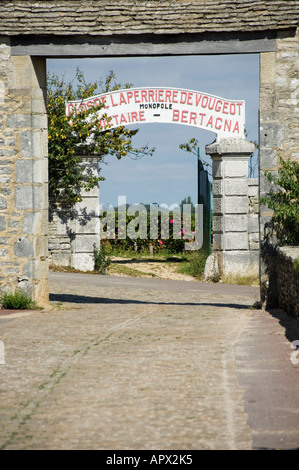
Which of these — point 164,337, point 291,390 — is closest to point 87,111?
point 164,337

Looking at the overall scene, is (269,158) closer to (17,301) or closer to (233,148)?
(17,301)

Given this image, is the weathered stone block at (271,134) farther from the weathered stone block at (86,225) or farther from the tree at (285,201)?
the weathered stone block at (86,225)

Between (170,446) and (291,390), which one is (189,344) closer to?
(291,390)

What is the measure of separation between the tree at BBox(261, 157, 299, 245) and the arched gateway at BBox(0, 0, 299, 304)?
0.18m

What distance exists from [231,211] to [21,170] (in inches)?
293

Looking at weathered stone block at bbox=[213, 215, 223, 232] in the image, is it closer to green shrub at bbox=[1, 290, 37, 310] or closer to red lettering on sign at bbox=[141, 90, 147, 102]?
red lettering on sign at bbox=[141, 90, 147, 102]

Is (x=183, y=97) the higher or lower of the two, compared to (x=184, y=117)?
higher

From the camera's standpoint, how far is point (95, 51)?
10.4 meters

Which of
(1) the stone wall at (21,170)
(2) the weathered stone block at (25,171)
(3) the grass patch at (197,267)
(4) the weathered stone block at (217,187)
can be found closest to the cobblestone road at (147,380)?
(1) the stone wall at (21,170)

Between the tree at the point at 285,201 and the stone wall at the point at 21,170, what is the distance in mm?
3438

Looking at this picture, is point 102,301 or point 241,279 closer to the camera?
point 102,301

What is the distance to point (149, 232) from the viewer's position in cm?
2497

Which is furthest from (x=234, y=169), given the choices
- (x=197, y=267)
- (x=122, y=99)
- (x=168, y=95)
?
(x=122, y=99)

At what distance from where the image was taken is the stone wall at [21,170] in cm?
1053
